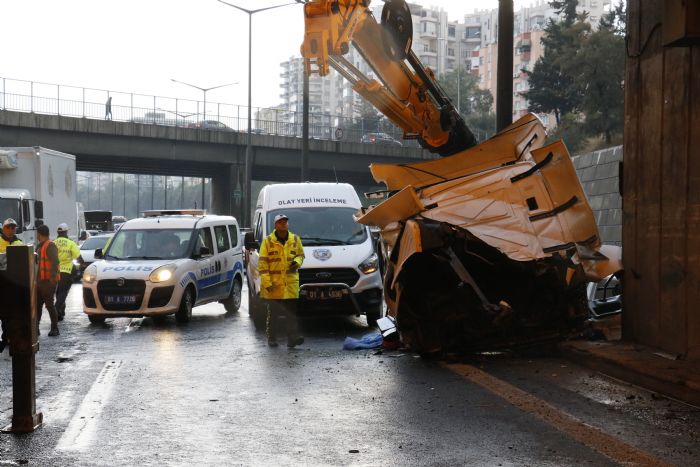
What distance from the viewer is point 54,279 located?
14.8 metres

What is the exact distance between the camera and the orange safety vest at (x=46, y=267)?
1477 centimetres

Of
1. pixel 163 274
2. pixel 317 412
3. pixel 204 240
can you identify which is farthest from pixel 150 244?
pixel 317 412

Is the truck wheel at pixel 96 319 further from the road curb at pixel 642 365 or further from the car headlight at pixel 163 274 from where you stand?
the road curb at pixel 642 365

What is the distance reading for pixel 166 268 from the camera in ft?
51.9

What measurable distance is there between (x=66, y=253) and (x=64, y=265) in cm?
23

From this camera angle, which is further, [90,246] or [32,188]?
[90,246]

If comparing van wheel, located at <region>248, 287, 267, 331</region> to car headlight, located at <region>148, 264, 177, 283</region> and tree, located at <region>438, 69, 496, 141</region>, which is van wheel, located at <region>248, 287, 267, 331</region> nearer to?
car headlight, located at <region>148, 264, 177, 283</region>

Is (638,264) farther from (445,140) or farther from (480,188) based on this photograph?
(445,140)

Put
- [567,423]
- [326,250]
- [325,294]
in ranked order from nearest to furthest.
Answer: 1. [567,423]
2. [325,294]
3. [326,250]

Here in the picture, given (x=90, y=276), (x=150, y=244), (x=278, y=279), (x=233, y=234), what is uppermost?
(x=233, y=234)

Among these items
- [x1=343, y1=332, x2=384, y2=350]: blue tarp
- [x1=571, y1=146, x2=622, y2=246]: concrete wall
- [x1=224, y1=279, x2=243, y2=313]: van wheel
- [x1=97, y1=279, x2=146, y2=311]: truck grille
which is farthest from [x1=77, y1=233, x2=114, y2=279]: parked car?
[x1=343, y1=332, x2=384, y2=350]: blue tarp

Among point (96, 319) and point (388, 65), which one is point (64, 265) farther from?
point (388, 65)

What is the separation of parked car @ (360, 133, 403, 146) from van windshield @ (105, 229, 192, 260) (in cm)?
3752

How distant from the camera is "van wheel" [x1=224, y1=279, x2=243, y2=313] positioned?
60.1ft
